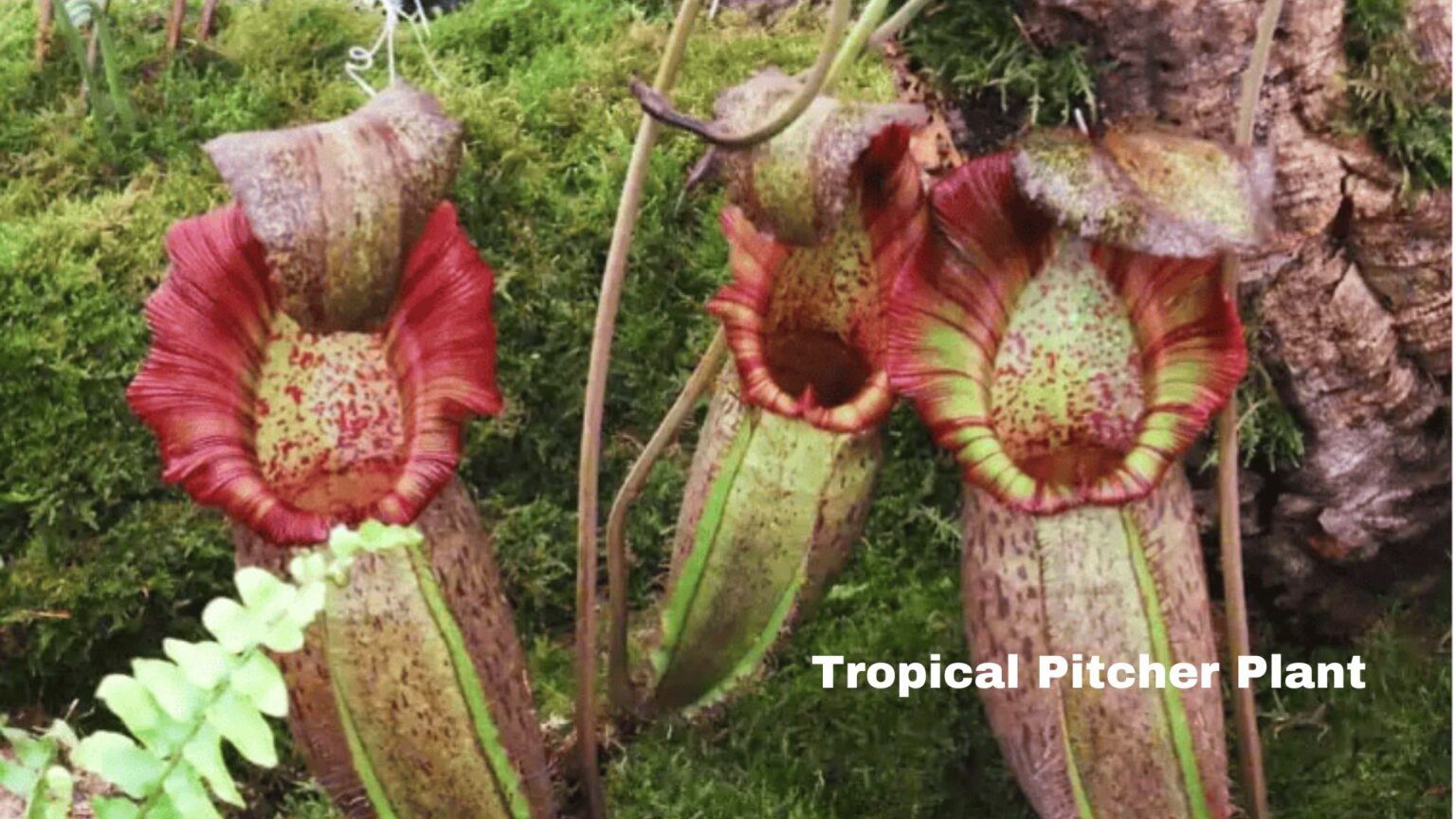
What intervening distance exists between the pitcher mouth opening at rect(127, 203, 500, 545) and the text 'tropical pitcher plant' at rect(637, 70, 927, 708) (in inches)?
9.7

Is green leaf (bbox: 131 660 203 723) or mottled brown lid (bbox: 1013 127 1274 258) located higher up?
mottled brown lid (bbox: 1013 127 1274 258)

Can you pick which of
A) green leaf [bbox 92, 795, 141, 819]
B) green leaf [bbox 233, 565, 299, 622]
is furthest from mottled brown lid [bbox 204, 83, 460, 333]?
green leaf [bbox 92, 795, 141, 819]

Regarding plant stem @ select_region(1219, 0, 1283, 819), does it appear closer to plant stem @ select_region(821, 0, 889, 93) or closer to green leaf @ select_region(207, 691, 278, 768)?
plant stem @ select_region(821, 0, 889, 93)

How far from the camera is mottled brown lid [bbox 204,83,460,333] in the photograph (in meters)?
1.24

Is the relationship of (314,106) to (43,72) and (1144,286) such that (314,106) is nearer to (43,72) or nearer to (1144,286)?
(43,72)

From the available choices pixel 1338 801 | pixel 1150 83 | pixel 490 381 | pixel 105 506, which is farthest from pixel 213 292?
pixel 1338 801

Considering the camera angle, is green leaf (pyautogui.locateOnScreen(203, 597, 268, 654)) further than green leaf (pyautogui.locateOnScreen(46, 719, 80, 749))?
No

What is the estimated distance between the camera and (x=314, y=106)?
2148mm

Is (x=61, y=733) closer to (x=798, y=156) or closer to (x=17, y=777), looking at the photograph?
(x=17, y=777)

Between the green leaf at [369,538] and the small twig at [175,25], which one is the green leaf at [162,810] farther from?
the small twig at [175,25]

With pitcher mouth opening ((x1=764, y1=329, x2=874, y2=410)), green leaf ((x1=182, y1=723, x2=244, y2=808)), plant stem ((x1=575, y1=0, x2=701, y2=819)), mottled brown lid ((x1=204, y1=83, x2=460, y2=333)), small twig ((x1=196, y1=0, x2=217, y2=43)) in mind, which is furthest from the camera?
small twig ((x1=196, y1=0, x2=217, y2=43))

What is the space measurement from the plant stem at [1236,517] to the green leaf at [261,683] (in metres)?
0.87

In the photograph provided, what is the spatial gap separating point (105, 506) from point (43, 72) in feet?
2.26

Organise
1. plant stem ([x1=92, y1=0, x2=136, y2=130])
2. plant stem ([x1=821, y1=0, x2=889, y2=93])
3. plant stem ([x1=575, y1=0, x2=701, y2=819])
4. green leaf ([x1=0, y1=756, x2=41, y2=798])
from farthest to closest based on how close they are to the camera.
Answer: plant stem ([x1=92, y1=0, x2=136, y2=130]) < plant stem ([x1=575, y1=0, x2=701, y2=819]) < plant stem ([x1=821, y1=0, x2=889, y2=93]) < green leaf ([x1=0, y1=756, x2=41, y2=798])
